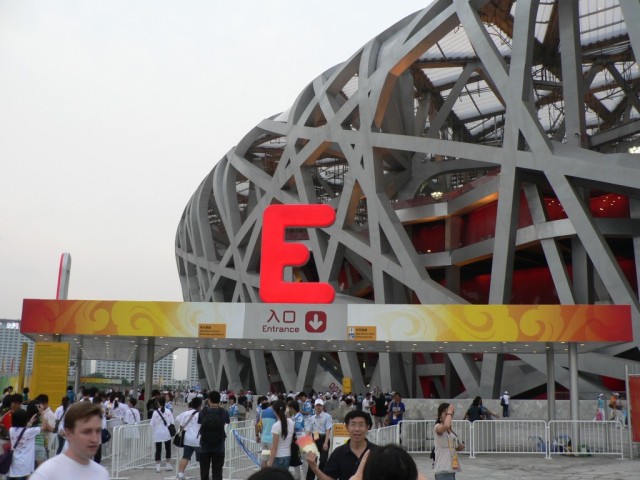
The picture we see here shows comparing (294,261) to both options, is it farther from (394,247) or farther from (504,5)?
(504,5)

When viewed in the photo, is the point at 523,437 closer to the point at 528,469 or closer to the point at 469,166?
the point at 528,469

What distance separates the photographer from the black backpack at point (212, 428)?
38.3 ft

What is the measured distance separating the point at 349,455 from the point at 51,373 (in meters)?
18.2

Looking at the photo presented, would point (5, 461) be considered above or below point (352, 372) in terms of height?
below

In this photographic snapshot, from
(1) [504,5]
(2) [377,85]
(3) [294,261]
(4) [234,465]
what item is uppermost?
(1) [504,5]

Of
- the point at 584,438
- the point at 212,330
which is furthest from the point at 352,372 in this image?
the point at 584,438

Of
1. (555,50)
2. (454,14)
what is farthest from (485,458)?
(555,50)

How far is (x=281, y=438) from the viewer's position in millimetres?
10680

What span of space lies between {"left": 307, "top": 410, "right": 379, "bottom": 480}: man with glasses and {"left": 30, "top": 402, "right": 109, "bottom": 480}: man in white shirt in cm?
206

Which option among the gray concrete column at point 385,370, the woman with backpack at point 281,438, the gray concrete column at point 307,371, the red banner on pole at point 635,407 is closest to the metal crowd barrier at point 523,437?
the red banner on pole at point 635,407

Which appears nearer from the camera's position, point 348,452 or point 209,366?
point 348,452

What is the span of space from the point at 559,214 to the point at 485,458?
20009 millimetres

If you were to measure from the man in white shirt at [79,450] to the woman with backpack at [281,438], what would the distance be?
6.17 meters

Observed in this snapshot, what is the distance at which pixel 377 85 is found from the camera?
35344 millimetres
